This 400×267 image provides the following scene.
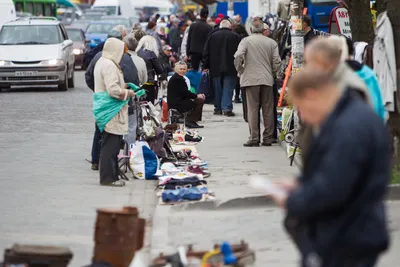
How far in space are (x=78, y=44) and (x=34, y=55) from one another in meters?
11.7

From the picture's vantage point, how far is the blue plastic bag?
40.9 feet

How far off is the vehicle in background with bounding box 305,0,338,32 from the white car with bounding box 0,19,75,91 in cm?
646

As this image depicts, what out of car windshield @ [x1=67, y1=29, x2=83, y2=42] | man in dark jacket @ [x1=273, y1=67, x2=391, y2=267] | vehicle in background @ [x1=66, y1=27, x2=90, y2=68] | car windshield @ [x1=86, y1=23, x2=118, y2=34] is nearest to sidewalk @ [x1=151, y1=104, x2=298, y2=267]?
man in dark jacket @ [x1=273, y1=67, x2=391, y2=267]

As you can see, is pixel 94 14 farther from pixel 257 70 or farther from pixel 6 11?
pixel 257 70

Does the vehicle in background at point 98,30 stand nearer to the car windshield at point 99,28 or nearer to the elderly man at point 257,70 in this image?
the car windshield at point 99,28

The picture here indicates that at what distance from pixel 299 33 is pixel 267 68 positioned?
1.05 m

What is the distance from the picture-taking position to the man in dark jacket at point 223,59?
20.9m

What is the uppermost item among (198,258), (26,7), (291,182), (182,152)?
(291,182)

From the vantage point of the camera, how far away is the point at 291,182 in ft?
15.6

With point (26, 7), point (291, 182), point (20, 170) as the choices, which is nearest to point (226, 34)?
point (20, 170)

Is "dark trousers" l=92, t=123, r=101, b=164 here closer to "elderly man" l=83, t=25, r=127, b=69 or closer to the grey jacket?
"elderly man" l=83, t=25, r=127, b=69

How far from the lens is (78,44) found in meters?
39.8

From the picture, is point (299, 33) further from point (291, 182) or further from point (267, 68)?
point (291, 182)

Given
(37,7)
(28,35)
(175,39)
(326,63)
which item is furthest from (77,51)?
(326,63)
